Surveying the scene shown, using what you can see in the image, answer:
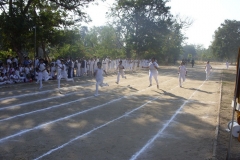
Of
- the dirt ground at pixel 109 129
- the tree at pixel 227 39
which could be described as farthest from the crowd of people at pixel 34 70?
the tree at pixel 227 39

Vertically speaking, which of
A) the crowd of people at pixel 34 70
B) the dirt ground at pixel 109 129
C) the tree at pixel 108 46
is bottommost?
the dirt ground at pixel 109 129

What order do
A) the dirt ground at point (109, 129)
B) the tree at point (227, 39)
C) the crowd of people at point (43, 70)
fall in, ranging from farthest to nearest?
the tree at point (227, 39)
the crowd of people at point (43, 70)
the dirt ground at point (109, 129)

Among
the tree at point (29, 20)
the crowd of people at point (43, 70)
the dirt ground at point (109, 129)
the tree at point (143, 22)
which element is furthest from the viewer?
the tree at point (143, 22)

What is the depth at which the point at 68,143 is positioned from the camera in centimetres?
674

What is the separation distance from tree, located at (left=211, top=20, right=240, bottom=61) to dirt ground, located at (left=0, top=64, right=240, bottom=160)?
7800 cm

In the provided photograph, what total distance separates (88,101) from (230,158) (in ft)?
25.5

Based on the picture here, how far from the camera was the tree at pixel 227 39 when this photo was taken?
85312 millimetres

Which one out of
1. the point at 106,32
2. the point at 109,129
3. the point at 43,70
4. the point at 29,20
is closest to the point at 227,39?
the point at 106,32

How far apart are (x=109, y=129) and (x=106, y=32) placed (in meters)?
51.9

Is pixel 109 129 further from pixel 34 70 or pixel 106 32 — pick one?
pixel 106 32

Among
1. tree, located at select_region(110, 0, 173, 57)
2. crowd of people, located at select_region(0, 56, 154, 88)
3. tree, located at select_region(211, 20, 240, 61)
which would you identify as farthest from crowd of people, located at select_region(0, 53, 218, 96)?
tree, located at select_region(211, 20, 240, 61)

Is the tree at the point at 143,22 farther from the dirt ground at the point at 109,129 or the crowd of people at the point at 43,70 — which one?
the dirt ground at the point at 109,129

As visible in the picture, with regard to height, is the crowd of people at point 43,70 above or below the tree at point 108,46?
below

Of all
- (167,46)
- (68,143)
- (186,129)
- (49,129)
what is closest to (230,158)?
(186,129)
